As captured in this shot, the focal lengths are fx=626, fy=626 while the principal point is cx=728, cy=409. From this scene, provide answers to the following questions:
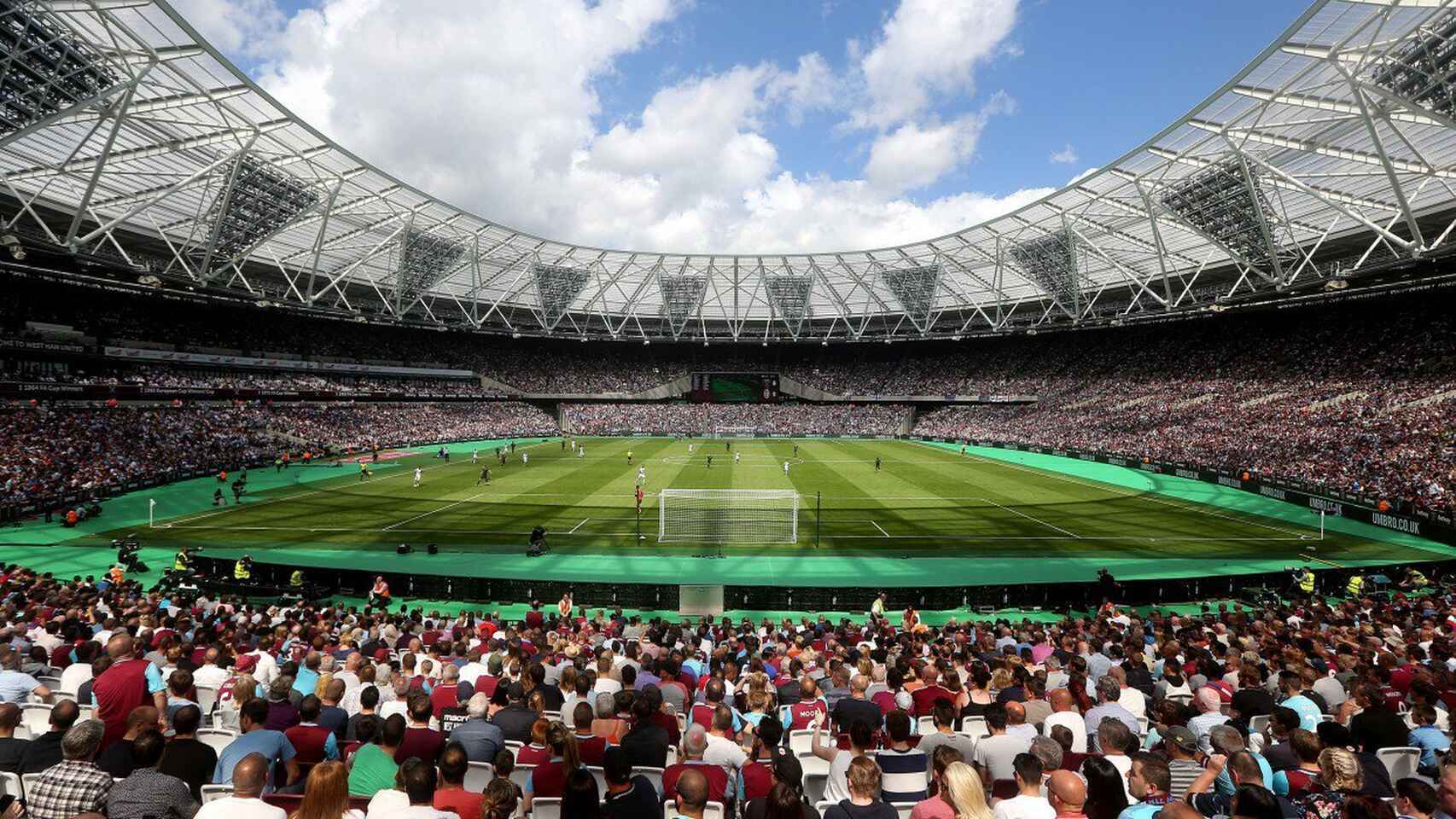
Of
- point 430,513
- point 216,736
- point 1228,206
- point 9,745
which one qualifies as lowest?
point 430,513

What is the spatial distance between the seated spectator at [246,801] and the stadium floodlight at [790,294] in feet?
252

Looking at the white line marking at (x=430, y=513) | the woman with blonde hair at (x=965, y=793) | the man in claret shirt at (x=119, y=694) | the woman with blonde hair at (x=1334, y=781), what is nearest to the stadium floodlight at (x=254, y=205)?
the white line marking at (x=430, y=513)

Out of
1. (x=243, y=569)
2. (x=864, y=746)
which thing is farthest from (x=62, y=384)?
(x=864, y=746)

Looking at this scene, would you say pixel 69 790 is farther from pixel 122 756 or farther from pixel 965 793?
pixel 965 793

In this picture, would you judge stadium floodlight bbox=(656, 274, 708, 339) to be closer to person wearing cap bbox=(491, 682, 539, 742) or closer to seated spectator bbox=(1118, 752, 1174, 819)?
person wearing cap bbox=(491, 682, 539, 742)

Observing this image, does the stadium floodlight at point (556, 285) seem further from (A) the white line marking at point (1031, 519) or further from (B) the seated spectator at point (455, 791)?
(B) the seated spectator at point (455, 791)

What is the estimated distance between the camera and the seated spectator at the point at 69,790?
4.20 metres

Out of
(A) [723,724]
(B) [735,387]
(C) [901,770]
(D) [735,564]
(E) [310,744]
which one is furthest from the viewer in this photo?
(B) [735,387]

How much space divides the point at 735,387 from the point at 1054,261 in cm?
5586

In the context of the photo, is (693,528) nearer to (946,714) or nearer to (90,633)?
(90,633)

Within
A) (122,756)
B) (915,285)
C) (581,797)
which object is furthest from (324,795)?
(915,285)

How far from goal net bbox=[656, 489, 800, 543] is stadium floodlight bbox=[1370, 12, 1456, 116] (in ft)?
94.4

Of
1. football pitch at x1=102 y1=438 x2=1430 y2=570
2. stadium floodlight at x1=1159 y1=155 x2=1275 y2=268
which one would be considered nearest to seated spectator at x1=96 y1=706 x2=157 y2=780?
football pitch at x1=102 y1=438 x2=1430 y2=570

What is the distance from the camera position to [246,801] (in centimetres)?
383
